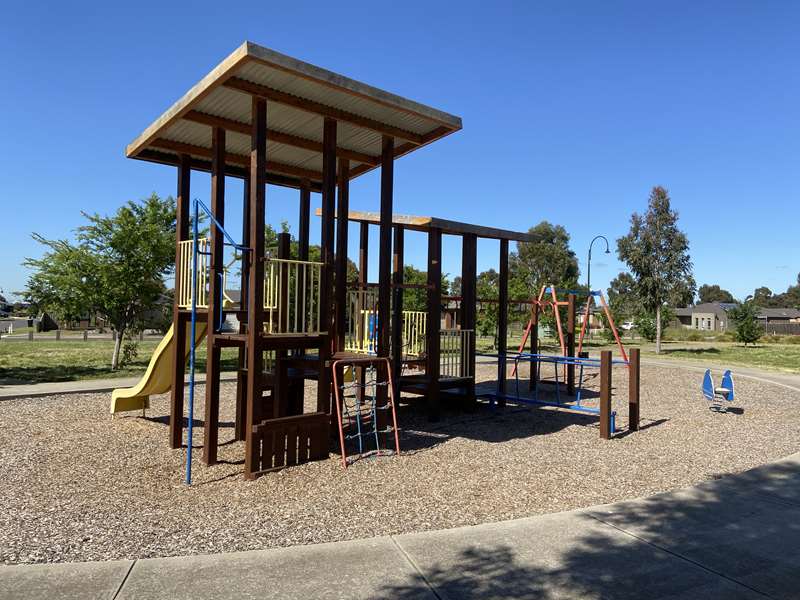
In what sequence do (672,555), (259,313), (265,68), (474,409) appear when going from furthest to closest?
(474,409) < (259,313) < (265,68) < (672,555)

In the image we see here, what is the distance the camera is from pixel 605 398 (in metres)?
9.31

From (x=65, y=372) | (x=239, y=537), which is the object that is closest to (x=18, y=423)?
(x=239, y=537)

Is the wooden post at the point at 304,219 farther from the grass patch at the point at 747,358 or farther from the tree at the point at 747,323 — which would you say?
the tree at the point at 747,323

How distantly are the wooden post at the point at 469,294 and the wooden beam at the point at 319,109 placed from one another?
127 inches

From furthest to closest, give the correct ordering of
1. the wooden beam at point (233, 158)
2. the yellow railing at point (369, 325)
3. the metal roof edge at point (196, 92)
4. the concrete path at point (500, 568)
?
the yellow railing at point (369, 325) → the wooden beam at point (233, 158) → the metal roof edge at point (196, 92) → the concrete path at point (500, 568)

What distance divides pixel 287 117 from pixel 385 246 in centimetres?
230

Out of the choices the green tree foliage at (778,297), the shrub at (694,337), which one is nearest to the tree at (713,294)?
the green tree foliage at (778,297)

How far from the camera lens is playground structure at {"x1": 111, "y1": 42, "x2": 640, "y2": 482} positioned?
6.72 meters

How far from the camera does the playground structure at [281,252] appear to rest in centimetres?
672

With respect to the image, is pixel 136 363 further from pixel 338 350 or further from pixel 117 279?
pixel 338 350

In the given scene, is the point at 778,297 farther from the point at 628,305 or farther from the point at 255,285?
the point at 255,285

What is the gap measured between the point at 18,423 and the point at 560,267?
68.9 metres

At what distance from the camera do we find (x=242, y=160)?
969 centimetres

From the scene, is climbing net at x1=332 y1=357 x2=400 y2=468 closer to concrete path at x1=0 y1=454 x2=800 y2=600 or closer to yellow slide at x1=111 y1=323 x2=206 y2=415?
yellow slide at x1=111 y1=323 x2=206 y2=415
